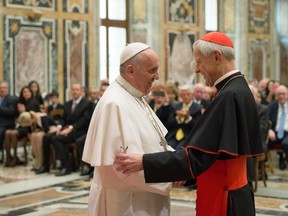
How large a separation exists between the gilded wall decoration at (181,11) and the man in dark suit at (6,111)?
633 cm

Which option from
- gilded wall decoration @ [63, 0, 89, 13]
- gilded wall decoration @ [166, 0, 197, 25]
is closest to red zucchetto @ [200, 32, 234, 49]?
gilded wall decoration @ [63, 0, 89, 13]

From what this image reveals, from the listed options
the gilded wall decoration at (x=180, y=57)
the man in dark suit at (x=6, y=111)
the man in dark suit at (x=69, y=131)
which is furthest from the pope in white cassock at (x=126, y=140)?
the gilded wall decoration at (x=180, y=57)

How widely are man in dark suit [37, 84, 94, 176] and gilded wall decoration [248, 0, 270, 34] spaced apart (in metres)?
9.68

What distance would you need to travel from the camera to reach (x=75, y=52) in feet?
45.2

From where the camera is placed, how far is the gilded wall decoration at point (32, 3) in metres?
12.6

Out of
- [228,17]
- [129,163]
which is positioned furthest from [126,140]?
[228,17]

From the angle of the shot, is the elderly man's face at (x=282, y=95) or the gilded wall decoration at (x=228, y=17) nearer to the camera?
the elderly man's face at (x=282, y=95)

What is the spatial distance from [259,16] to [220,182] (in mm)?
16432

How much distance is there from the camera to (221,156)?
121 inches

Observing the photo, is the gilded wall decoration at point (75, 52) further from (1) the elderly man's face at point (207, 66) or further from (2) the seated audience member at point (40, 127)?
(1) the elderly man's face at point (207, 66)

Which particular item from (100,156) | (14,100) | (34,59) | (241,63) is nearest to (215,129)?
(100,156)

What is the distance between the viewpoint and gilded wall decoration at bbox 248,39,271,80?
18.5m

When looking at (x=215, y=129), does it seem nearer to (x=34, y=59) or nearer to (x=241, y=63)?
(x=34, y=59)

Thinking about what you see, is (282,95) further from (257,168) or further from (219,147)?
(219,147)
